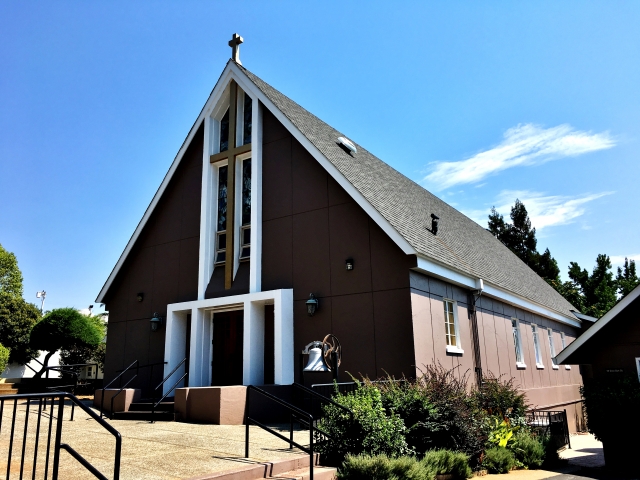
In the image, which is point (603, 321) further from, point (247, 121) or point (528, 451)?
point (247, 121)

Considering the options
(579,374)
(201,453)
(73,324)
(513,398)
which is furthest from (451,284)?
(73,324)

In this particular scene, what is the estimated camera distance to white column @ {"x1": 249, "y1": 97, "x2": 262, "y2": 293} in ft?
48.1

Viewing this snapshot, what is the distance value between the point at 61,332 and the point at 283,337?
16.8m

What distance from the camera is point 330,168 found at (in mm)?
13680

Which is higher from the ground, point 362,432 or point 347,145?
point 347,145

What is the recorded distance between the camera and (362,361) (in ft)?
41.4

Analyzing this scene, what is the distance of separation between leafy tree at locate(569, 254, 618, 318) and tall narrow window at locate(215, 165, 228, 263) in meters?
30.8

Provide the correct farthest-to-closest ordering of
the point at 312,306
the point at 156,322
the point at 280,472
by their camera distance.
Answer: the point at 156,322 < the point at 312,306 < the point at 280,472

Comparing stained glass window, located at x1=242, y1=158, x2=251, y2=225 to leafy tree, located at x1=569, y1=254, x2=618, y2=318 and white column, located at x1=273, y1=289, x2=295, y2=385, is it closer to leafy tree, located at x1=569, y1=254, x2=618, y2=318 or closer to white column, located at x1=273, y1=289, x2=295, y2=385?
white column, located at x1=273, y1=289, x2=295, y2=385

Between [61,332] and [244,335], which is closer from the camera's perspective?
[244,335]

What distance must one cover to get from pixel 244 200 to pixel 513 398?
30.2ft

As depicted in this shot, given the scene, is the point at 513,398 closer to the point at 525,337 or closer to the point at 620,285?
the point at 525,337

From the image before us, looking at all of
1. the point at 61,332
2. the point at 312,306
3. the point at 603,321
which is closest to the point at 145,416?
the point at 312,306

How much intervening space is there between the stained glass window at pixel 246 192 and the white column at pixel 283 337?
122 inches
